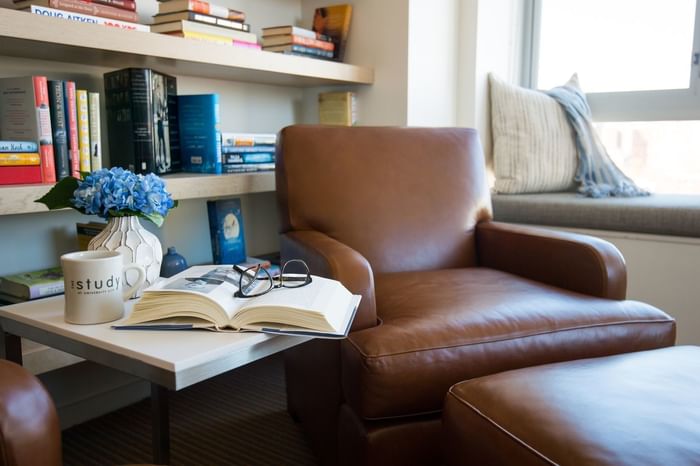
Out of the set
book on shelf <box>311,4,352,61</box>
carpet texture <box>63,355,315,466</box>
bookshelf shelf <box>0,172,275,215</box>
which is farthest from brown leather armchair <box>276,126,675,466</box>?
book on shelf <box>311,4,352,61</box>

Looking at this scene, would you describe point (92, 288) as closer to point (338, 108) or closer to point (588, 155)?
point (338, 108)

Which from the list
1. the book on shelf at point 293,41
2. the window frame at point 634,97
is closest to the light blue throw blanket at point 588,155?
the window frame at point 634,97

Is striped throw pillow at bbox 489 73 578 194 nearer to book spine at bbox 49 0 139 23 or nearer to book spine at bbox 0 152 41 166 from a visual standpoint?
book spine at bbox 49 0 139 23

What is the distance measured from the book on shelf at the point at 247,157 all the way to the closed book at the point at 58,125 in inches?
21.8

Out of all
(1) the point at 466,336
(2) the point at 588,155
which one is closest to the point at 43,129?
(1) the point at 466,336

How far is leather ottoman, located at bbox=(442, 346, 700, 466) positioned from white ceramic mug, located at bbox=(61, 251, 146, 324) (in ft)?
1.96

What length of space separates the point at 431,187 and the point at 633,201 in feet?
2.89

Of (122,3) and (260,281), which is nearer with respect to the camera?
(260,281)

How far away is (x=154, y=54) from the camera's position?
5.34 ft

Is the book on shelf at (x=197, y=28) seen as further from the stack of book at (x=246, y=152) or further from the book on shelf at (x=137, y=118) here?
the stack of book at (x=246, y=152)

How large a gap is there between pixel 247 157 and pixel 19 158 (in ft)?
2.49

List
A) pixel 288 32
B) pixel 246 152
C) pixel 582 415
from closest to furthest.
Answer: pixel 582 415 → pixel 246 152 → pixel 288 32

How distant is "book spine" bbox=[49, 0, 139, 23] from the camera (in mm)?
1461

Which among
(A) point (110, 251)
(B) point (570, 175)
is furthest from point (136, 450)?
(B) point (570, 175)
